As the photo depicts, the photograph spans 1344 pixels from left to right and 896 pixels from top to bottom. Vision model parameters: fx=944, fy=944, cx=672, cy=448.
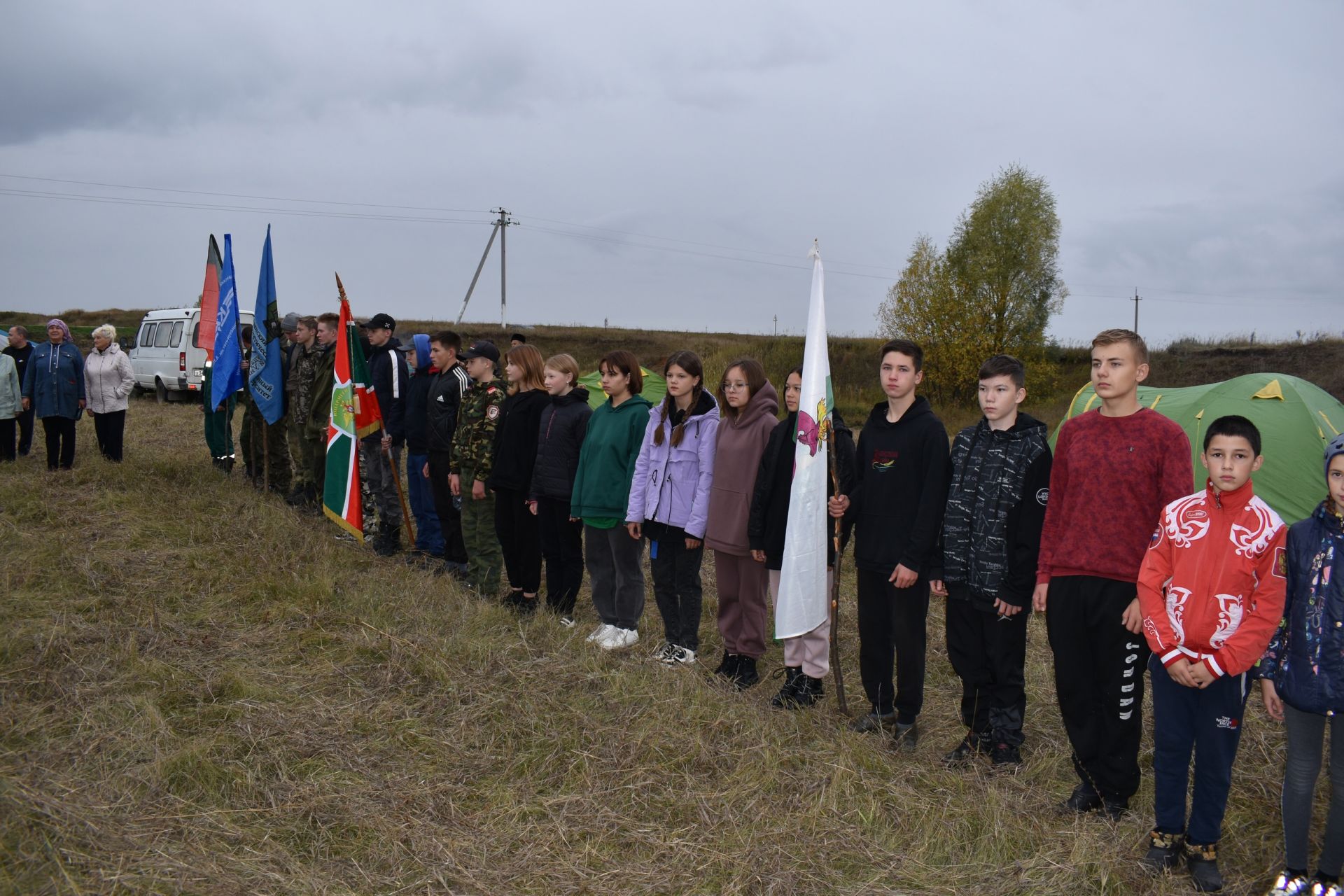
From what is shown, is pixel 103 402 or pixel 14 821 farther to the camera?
pixel 103 402

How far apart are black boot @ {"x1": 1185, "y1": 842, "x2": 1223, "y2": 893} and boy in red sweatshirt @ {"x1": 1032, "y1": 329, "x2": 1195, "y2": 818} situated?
0.36 meters

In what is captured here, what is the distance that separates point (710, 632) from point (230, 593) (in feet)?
10.0

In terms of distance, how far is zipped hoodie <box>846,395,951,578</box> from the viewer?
161 inches

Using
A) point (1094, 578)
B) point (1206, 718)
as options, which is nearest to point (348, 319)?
point (1094, 578)

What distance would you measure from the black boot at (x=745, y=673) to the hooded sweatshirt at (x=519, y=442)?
1907 millimetres

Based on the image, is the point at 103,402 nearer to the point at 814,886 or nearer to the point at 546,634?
the point at 546,634

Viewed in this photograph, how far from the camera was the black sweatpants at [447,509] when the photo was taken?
23.9ft

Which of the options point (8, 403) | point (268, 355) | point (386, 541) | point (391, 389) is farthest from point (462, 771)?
point (8, 403)

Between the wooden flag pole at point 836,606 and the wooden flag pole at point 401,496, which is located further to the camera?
the wooden flag pole at point 401,496

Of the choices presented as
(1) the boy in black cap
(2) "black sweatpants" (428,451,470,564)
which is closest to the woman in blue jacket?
(1) the boy in black cap

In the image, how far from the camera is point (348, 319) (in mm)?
7789

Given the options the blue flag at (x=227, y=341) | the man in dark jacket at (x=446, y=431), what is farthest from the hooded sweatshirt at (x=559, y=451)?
the blue flag at (x=227, y=341)

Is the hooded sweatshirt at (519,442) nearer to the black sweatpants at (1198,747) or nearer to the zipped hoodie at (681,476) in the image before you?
the zipped hoodie at (681,476)

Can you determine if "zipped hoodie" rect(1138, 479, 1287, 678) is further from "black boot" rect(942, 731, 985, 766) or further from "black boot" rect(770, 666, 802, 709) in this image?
"black boot" rect(770, 666, 802, 709)
